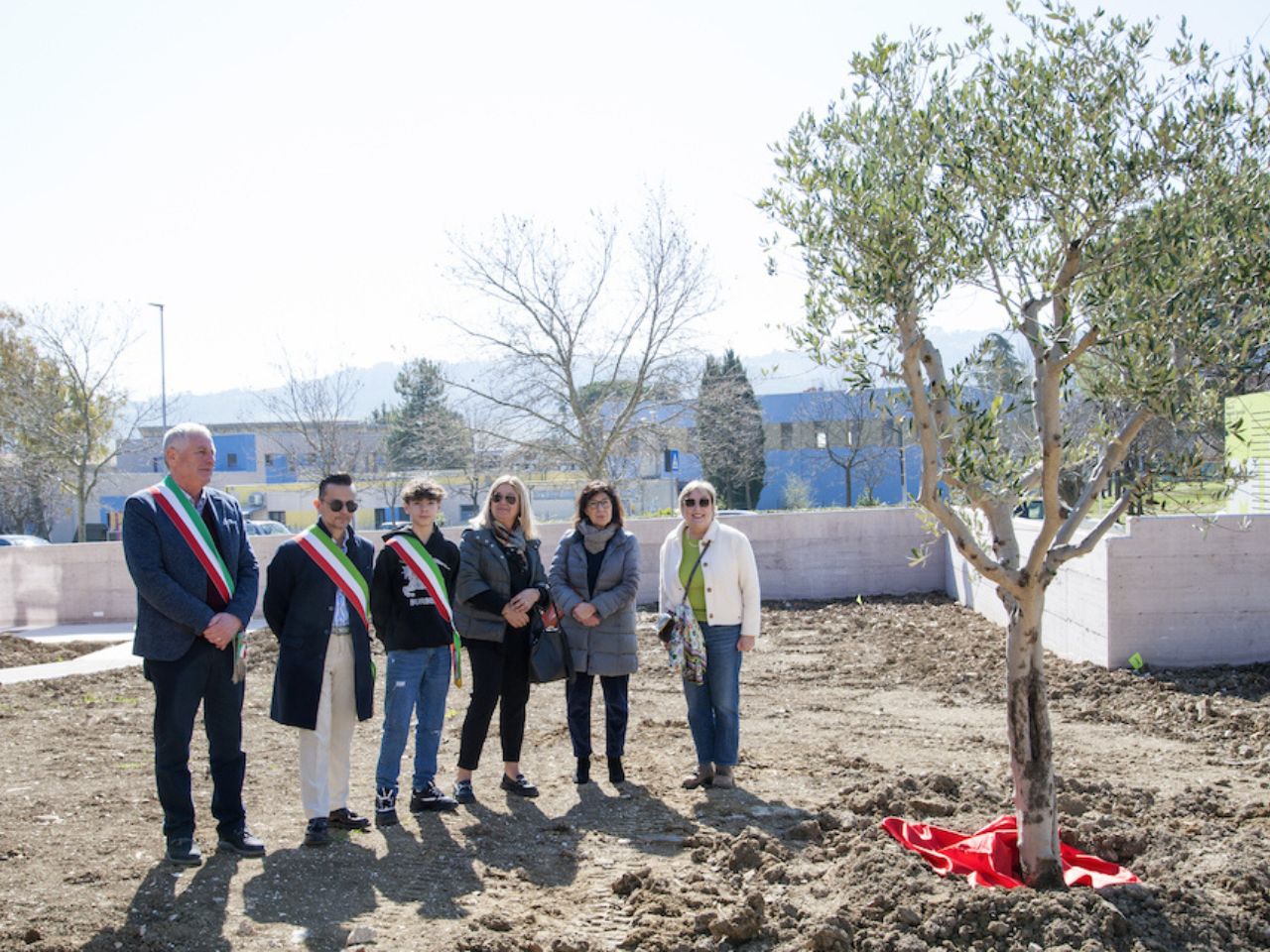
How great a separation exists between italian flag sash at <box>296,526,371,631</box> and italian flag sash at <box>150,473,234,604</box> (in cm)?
44

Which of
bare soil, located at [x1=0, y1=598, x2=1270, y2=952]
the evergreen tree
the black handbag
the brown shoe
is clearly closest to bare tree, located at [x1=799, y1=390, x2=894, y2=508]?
the evergreen tree

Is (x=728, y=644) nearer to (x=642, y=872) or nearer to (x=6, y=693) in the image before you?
(x=642, y=872)

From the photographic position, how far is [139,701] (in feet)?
33.9

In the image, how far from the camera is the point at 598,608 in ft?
22.6

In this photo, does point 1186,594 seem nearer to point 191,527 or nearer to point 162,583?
point 191,527

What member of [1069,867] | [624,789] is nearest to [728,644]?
[624,789]

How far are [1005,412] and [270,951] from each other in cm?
319

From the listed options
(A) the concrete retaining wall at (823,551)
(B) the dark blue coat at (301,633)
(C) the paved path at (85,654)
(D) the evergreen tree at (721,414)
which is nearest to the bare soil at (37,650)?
(C) the paved path at (85,654)

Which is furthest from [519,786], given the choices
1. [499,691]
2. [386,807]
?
[386,807]

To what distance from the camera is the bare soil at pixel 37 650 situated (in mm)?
13633

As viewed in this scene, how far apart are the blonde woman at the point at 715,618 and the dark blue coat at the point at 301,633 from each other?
1981 millimetres

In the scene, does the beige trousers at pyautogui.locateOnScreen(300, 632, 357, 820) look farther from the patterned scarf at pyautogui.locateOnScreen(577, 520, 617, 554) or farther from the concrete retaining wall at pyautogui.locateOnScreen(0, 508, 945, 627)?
the concrete retaining wall at pyautogui.locateOnScreen(0, 508, 945, 627)

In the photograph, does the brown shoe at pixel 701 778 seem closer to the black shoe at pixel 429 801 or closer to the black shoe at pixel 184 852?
the black shoe at pixel 429 801

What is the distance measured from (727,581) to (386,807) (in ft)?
7.28
